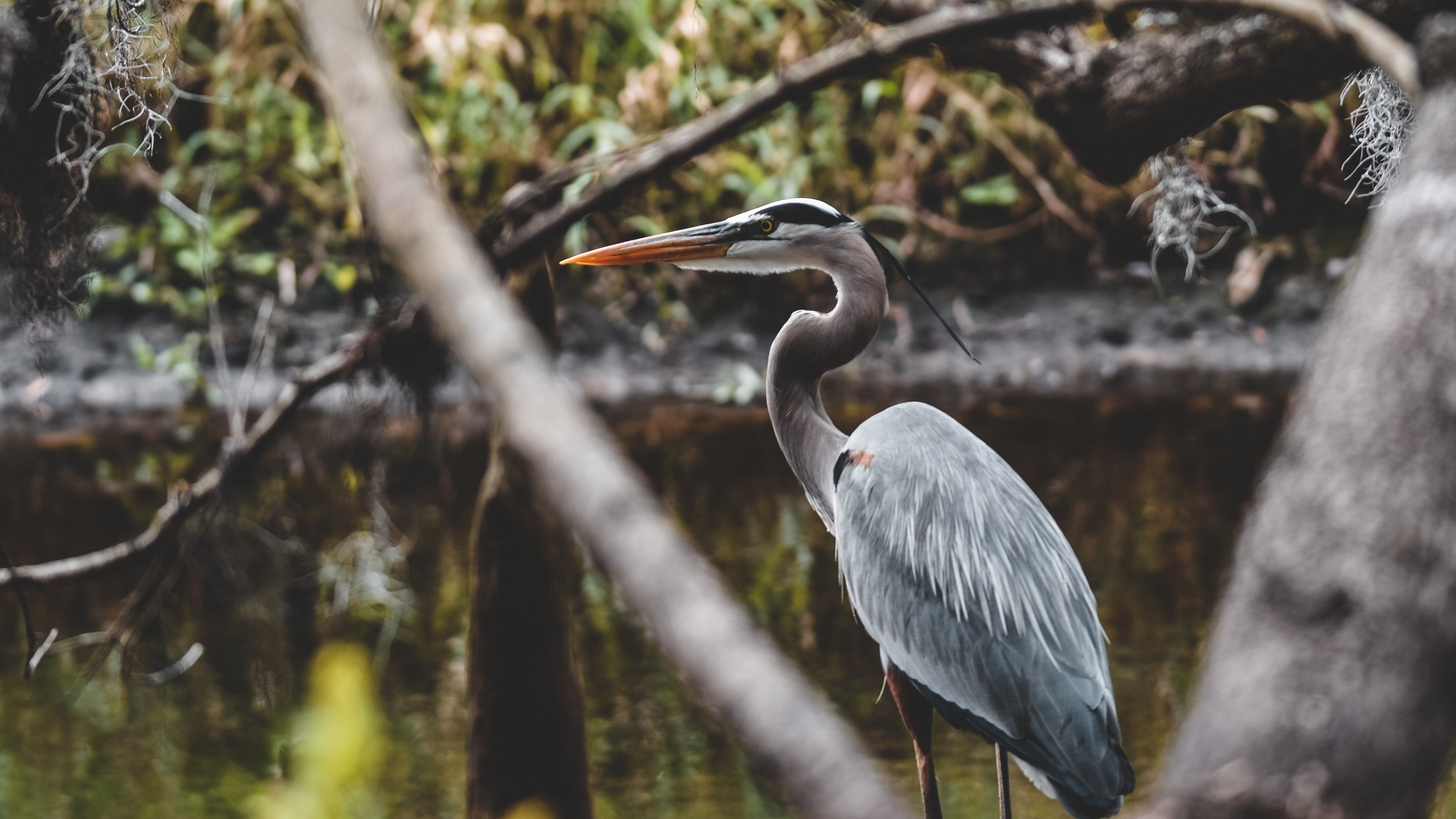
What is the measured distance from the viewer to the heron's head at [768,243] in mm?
1617

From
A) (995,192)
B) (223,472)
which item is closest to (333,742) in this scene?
(223,472)

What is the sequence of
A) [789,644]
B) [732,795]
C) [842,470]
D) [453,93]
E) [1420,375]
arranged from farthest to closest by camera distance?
[453,93] → [789,644] → [732,795] → [842,470] → [1420,375]

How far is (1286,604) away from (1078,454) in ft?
16.1

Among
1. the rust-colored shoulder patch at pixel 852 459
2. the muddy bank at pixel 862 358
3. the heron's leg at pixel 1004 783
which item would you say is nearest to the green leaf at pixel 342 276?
the muddy bank at pixel 862 358

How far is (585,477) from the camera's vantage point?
1.65 ft

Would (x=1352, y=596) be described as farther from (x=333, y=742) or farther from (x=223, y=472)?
(x=223, y=472)

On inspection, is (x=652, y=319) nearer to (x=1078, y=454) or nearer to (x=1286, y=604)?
(x=1078, y=454)

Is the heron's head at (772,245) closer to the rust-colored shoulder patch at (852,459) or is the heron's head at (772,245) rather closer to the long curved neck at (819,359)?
the long curved neck at (819,359)

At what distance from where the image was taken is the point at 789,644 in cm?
397

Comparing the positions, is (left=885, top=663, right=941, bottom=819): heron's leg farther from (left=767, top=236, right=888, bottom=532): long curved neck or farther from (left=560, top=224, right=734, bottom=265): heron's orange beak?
(left=560, top=224, right=734, bottom=265): heron's orange beak

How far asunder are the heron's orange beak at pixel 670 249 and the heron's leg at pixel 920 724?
67 centimetres

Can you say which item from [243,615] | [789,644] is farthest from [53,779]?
[789,644]

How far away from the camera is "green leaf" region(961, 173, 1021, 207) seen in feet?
22.6

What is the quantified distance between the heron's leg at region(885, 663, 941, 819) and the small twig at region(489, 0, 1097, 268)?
2.62 feet
